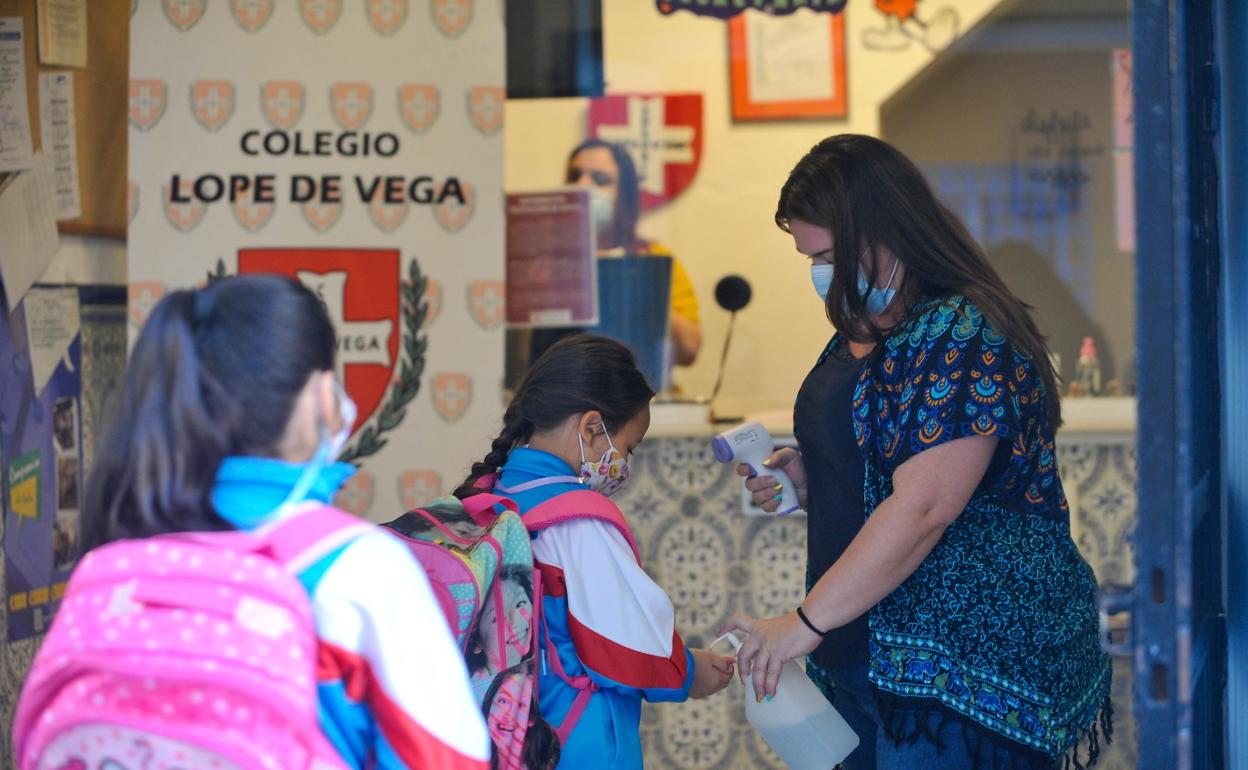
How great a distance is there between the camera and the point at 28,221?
132 inches

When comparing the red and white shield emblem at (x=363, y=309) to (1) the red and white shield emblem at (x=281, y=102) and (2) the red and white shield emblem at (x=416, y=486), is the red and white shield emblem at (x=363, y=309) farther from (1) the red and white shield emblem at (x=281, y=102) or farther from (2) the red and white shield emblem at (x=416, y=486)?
(1) the red and white shield emblem at (x=281, y=102)

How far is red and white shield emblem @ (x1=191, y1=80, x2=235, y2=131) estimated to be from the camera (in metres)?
3.78

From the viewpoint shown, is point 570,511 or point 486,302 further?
point 486,302

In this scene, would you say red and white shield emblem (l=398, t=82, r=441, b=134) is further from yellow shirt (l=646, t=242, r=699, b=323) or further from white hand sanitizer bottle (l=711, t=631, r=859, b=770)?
white hand sanitizer bottle (l=711, t=631, r=859, b=770)

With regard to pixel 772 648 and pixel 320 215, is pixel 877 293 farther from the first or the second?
pixel 320 215

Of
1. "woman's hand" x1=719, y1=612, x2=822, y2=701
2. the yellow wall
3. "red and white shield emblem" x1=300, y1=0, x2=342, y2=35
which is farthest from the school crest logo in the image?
"woman's hand" x1=719, y1=612, x2=822, y2=701

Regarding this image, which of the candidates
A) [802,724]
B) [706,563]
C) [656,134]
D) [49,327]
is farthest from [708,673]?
[656,134]

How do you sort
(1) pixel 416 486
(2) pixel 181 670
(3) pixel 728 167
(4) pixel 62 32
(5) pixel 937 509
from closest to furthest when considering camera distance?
1. (2) pixel 181 670
2. (5) pixel 937 509
3. (4) pixel 62 32
4. (1) pixel 416 486
5. (3) pixel 728 167

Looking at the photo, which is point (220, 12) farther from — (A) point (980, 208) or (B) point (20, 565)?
(A) point (980, 208)

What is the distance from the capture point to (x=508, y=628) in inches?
82.4

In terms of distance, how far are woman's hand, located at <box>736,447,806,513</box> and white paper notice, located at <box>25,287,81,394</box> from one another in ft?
6.21

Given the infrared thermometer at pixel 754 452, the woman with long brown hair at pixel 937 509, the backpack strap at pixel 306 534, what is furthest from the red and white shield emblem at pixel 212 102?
the backpack strap at pixel 306 534

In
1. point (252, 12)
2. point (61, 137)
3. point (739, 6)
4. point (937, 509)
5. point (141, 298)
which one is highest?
point (739, 6)

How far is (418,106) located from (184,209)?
70 cm
